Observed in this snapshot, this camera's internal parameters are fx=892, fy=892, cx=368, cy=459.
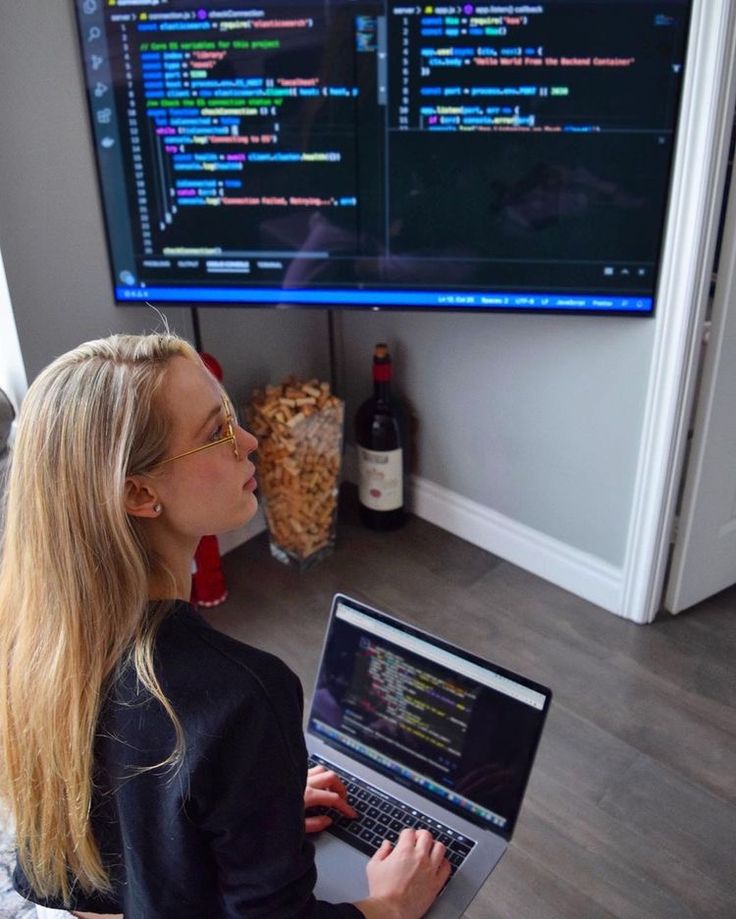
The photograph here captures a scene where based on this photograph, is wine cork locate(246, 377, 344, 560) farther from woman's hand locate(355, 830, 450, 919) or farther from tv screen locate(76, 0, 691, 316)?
woman's hand locate(355, 830, 450, 919)

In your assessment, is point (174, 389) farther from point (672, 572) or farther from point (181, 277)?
point (672, 572)

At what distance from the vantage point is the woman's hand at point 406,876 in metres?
1.14

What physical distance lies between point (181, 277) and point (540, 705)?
1.38m

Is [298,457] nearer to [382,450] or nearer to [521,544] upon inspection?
[382,450]

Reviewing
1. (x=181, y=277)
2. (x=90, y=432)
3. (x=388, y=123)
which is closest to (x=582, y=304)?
(x=388, y=123)

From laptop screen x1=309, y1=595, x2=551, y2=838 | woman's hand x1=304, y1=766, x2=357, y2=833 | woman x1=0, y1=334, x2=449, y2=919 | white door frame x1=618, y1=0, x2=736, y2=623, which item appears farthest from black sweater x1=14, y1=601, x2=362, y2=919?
white door frame x1=618, y1=0, x2=736, y2=623

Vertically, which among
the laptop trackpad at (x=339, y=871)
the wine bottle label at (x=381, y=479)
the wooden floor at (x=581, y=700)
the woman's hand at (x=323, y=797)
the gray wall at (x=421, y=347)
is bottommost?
the wooden floor at (x=581, y=700)

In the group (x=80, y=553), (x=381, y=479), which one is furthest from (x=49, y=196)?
(x=80, y=553)

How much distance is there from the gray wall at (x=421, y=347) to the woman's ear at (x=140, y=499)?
1.20m

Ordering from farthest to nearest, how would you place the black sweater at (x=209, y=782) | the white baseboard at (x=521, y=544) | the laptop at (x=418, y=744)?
the white baseboard at (x=521, y=544)
the laptop at (x=418, y=744)
the black sweater at (x=209, y=782)

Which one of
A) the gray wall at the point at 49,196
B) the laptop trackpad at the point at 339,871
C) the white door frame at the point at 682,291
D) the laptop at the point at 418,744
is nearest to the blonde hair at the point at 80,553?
the laptop trackpad at the point at 339,871

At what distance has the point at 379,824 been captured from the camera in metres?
1.34

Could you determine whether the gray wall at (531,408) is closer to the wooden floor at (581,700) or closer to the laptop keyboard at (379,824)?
the wooden floor at (581,700)

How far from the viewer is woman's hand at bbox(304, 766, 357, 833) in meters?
1.29
